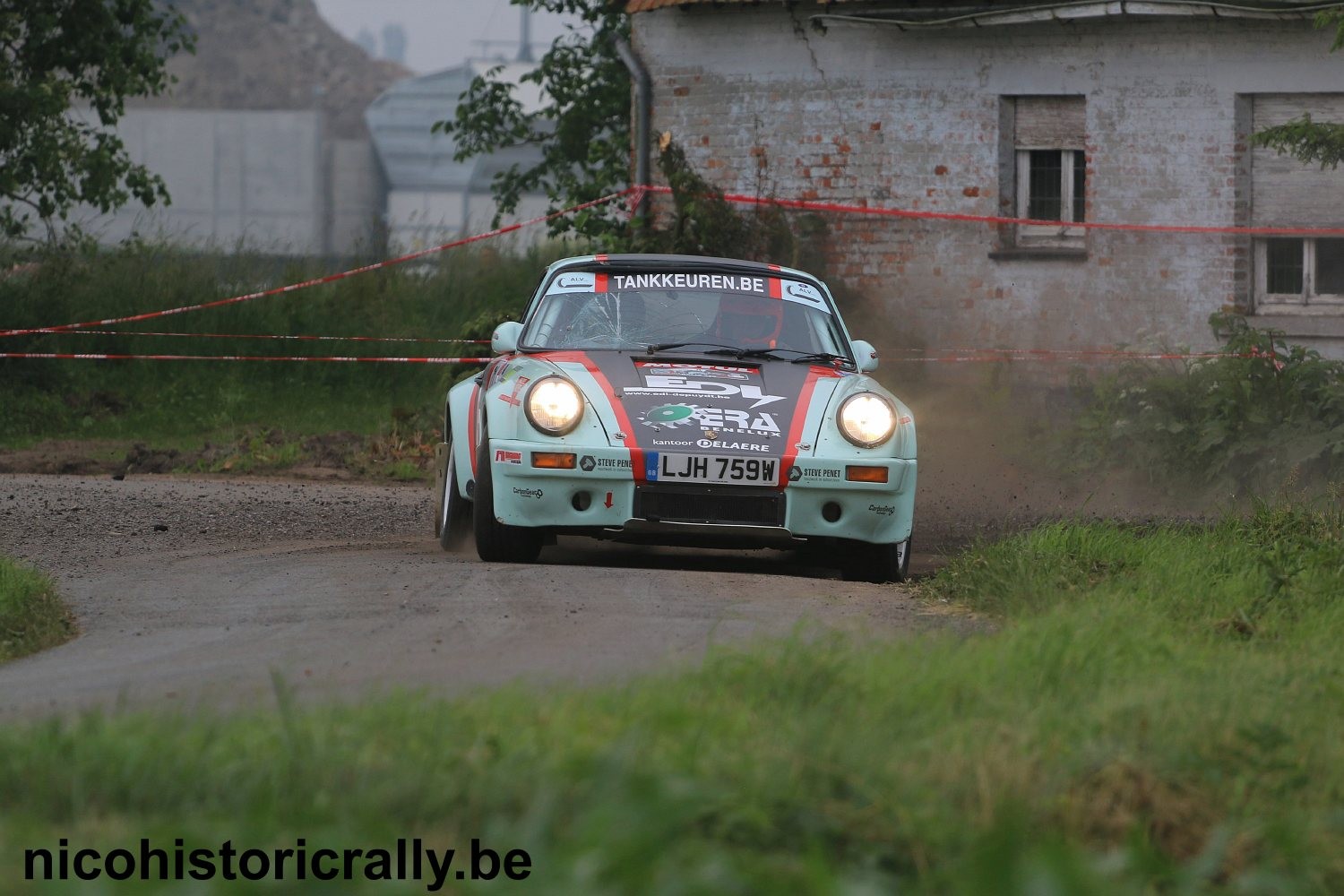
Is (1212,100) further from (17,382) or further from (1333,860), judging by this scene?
(1333,860)

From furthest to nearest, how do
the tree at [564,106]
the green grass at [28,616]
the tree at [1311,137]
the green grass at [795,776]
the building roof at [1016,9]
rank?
the tree at [564,106] < the building roof at [1016,9] < the tree at [1311,137] < the green grass at [28,616] < the green grass at [795,776]

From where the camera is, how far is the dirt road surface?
511 cm

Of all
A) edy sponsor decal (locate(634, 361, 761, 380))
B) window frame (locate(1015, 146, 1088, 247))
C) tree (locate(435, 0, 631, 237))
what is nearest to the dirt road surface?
edy sponsor decal (locate(634, 361, 761, 380))

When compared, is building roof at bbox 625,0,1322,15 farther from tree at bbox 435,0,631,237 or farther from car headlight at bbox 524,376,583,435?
car headlight at bbox 524,376,583,435

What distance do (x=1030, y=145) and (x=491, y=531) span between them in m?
9.97

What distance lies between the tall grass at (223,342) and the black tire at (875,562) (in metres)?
7.44

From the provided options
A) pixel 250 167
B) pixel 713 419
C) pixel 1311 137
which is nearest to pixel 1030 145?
pixel 1311 137

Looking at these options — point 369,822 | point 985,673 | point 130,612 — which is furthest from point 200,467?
point 369,822

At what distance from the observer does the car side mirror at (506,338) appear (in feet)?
29.0

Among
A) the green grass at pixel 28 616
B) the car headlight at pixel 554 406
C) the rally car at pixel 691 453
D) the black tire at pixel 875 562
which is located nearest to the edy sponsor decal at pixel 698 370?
the rally car at pixel 691 453

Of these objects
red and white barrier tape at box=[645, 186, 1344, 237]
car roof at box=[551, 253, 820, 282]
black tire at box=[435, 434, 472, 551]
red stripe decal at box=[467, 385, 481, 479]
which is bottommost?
black tire at box=[435, 434, 472, 551]

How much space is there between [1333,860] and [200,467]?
1197 cm

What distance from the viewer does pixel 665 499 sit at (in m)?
7.61

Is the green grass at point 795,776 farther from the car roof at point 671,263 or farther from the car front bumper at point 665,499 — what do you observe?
the car roof at point 671,263
